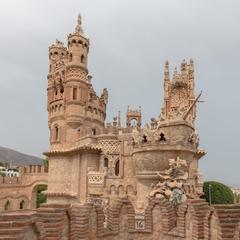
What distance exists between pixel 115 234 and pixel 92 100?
27.3 metres

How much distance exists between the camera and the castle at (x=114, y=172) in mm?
9031

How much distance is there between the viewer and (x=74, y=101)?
36.3m

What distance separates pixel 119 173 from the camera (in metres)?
30.1

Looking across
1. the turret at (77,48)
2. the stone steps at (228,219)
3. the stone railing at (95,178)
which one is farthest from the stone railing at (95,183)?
the stone steps at (228,219)

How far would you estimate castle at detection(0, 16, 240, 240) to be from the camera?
29.6ft

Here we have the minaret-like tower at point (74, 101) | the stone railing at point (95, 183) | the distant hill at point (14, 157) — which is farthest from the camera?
the distant hill at point (14, 157)

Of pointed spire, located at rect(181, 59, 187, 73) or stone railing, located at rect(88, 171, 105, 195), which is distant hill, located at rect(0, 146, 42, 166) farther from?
stone railing, located at rect(88, 171, 105, 195)

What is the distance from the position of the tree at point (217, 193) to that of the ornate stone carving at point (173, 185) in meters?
20.1

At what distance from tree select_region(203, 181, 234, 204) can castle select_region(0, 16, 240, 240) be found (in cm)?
568

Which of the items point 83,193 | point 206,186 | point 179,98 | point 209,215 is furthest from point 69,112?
point 209,215

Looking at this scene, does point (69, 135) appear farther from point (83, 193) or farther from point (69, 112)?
point (83, 193)

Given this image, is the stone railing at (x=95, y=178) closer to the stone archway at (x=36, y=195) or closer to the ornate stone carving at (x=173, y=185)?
the ornate stone carving at (x=173, y=185)

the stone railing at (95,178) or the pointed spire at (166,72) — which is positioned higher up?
the pointed spire at (166,72)

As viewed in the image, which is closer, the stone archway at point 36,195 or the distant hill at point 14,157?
the stone archway at point 36,195
